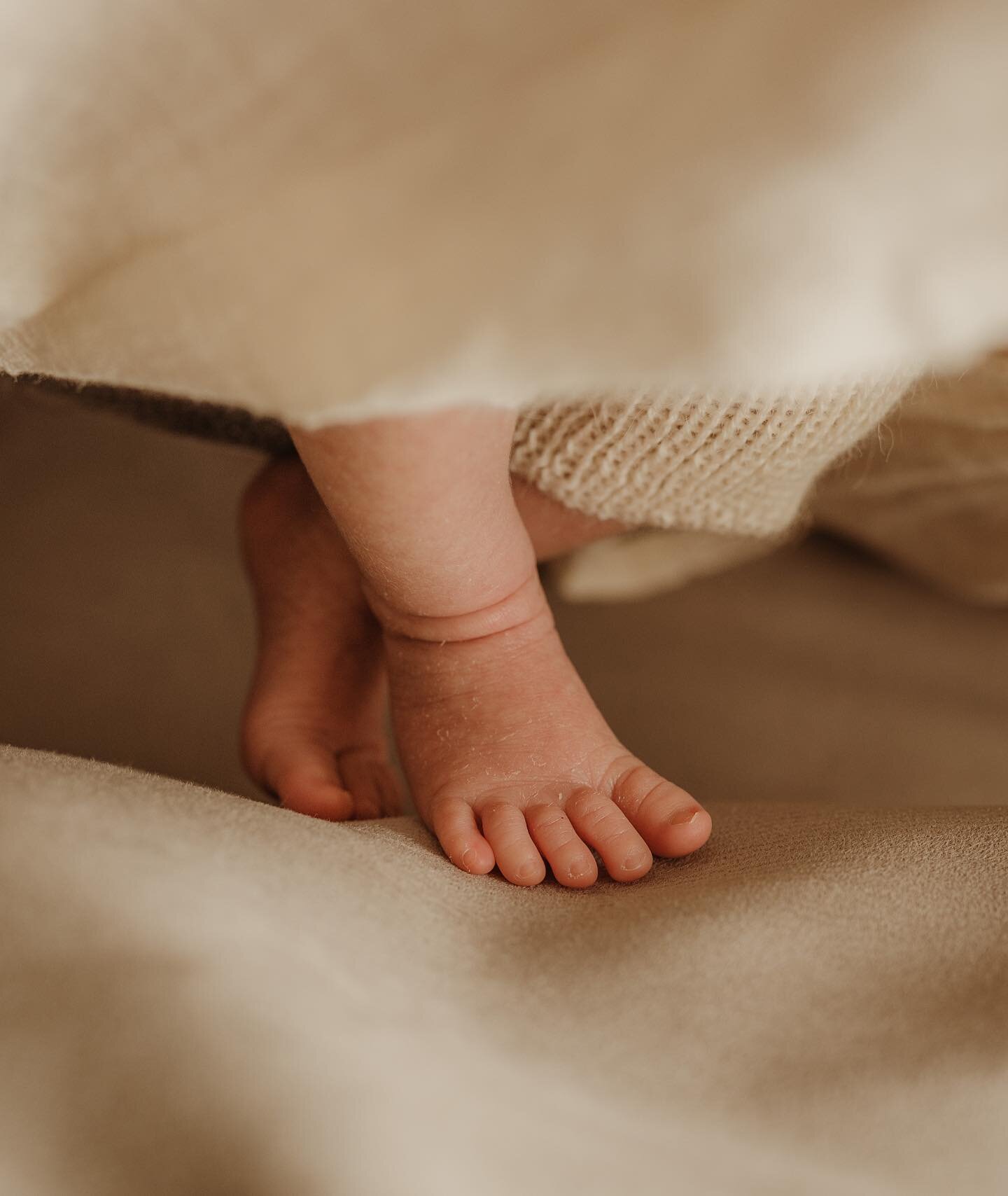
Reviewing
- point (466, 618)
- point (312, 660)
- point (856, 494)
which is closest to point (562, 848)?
point (466, 618)

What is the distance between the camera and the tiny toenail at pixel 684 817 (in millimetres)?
479

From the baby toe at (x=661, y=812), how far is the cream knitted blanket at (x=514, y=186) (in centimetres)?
23

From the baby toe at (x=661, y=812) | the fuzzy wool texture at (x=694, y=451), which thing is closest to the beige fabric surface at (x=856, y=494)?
the fuzzy wool texture at (x=694, y=451)

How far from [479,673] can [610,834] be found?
110 millimetres

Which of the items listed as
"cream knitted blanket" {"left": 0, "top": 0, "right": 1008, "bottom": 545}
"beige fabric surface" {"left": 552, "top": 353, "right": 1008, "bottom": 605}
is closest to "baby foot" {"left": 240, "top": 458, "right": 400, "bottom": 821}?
"beige fabric surface" {"left": 552, "top": 353, "right": 1008, "bottom": 605}

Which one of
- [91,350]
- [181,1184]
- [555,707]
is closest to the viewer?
[181,1184]

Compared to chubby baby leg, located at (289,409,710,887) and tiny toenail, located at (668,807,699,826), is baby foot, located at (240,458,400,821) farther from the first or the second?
tiny toenail, located at (668,807,699,826)

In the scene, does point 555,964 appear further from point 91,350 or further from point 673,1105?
point 91,350

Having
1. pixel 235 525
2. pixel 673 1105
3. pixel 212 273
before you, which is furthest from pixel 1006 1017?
pixel 235 525

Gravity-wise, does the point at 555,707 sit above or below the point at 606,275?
below

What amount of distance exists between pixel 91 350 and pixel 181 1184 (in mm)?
281

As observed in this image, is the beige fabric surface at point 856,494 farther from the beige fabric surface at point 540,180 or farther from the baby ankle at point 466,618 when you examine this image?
Answer: the beige fabric surface at point 540,180

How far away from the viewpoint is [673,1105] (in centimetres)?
30

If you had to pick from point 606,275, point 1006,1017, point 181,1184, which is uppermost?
point 606,275
